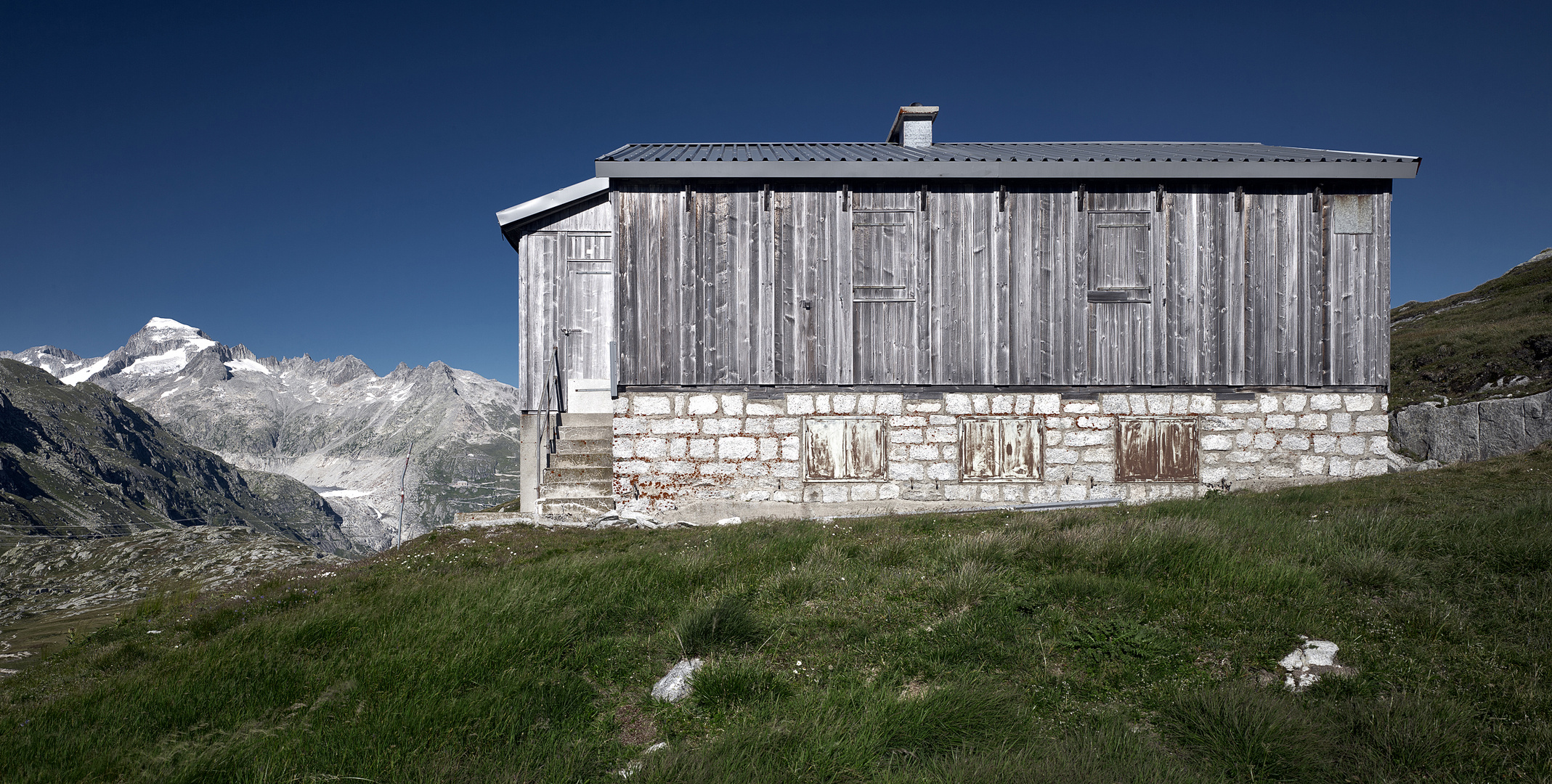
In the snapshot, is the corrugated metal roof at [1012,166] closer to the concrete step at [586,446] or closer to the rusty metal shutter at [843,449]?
the rusty metal shutter at [843,449]

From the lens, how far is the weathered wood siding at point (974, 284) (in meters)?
11.4

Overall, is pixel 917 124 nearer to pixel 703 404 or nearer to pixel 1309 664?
pixel 703 404

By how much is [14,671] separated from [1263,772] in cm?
969

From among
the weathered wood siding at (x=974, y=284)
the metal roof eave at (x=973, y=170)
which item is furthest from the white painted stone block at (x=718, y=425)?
the metal roof eave at (x=973, y=170)

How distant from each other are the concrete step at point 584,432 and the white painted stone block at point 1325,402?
43.4 ft

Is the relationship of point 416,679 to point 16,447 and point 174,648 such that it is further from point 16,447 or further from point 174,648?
point 16,447

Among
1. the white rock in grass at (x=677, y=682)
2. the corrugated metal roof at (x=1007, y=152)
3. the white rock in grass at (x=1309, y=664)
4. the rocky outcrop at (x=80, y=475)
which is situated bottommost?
the rocky outcrop at (x=80, y=475)

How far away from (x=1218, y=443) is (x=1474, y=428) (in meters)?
7.56

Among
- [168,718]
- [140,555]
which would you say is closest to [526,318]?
[168,718]

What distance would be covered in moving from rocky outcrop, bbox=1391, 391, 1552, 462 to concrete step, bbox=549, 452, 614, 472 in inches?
692

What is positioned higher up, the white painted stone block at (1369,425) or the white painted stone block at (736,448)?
the white painted stone block at (1369,425)

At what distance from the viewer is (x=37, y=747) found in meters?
3.12

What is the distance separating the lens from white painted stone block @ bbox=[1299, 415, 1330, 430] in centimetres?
1137

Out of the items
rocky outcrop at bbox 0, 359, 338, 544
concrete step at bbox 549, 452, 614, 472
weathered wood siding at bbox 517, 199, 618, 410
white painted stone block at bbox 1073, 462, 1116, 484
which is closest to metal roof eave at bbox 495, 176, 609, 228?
weathered wood siding at bbox 517, 199, 618, 410
